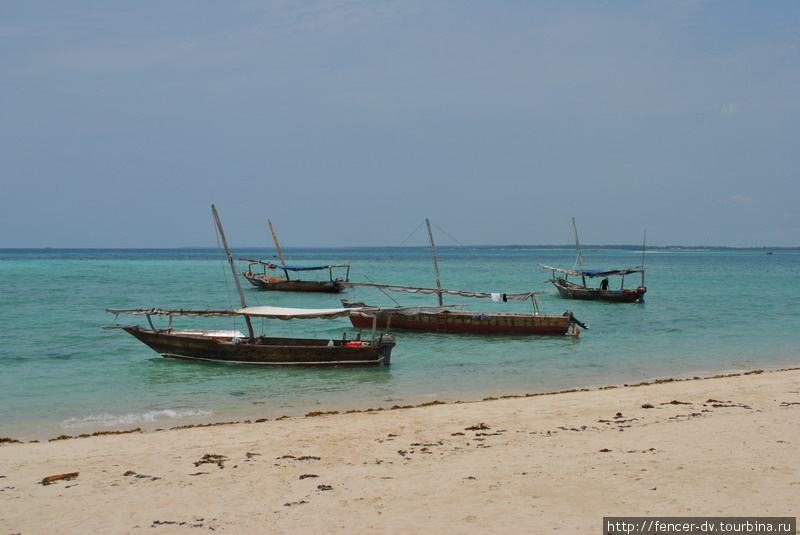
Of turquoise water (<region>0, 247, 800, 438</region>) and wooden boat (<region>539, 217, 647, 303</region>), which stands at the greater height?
wooden boat (<region>539, 217, 647, 303</region>)

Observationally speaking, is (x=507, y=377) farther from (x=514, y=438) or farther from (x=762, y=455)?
(x=762, y=455)

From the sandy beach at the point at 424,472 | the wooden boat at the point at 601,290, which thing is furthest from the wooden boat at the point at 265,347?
the wooden boat at the point at 601,290

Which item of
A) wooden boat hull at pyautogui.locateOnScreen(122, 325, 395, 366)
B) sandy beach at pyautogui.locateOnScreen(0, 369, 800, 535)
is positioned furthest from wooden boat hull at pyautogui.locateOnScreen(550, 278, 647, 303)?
sandy beach at pyautogui.locateOnScreen(0, 369, 800, 535)

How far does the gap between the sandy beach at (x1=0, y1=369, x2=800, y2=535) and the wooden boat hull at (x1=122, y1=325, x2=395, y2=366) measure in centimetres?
752

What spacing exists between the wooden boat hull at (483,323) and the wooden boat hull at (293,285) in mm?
27760

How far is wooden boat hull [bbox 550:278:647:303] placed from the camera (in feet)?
150

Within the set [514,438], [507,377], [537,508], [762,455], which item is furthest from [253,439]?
[507,377]

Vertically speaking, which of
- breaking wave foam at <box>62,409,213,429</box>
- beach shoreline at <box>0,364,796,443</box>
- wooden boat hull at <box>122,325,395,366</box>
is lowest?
breaking wave foam at <box>62,409,213,429</box>

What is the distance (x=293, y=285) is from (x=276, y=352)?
39693mm

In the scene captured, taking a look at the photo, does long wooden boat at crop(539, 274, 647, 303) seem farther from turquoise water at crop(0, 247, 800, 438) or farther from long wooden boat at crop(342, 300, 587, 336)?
long wooden boat at crop(342, 300, 587, 336)

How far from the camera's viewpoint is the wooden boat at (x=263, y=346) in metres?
21.4

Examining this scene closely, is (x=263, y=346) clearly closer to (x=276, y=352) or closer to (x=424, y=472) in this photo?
(x=276, y=352)

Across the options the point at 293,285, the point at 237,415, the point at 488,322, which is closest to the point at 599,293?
the point at 488,322

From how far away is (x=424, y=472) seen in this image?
30.6ft
